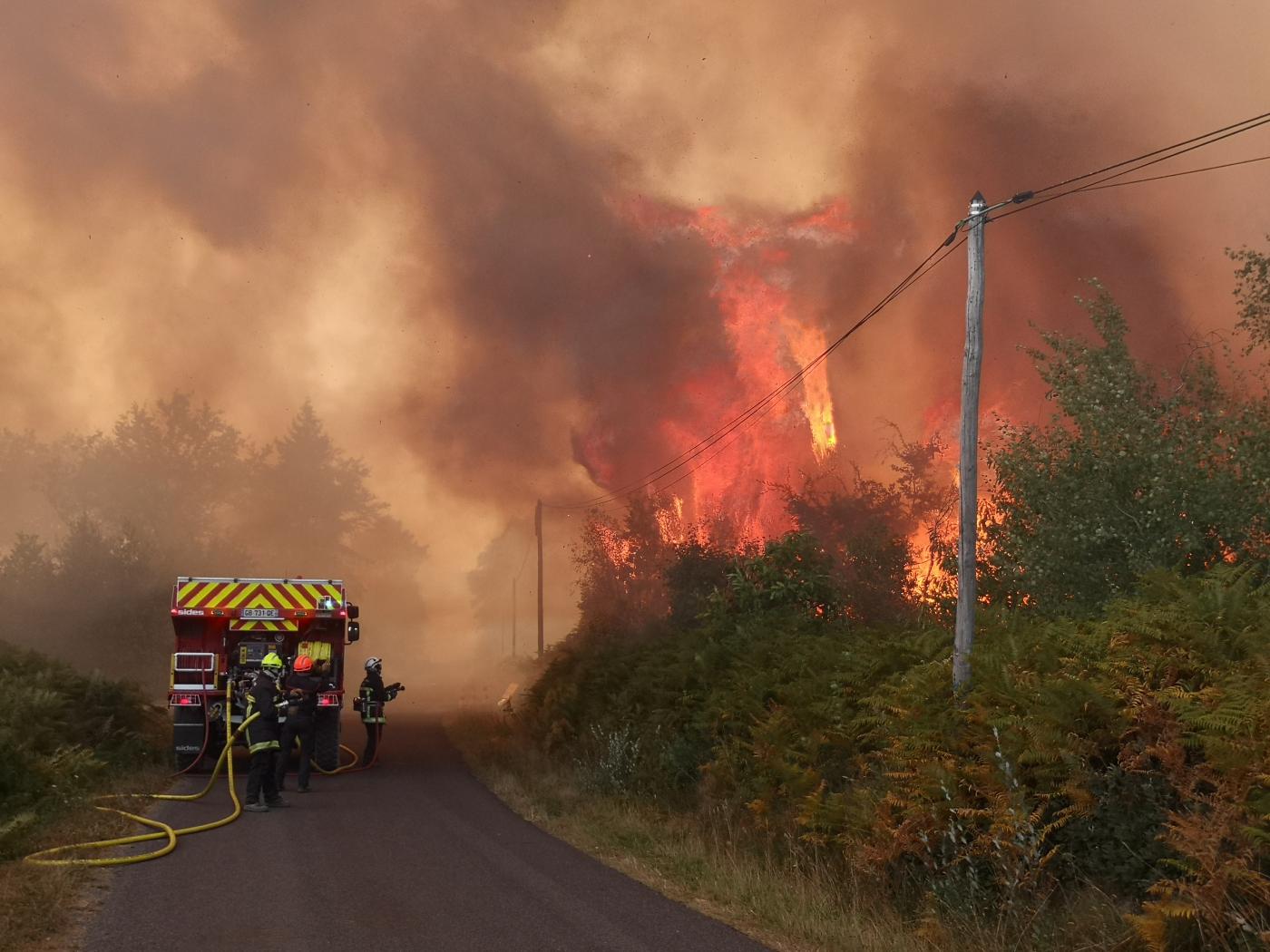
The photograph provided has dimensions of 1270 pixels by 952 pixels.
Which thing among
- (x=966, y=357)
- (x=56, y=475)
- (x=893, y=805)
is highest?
(x=56, y=475)

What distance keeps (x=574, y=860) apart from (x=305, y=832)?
11.5 feet

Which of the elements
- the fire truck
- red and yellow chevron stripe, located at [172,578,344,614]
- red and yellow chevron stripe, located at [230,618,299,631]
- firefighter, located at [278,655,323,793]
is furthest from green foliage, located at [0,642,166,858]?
firefighter, located at [278,655,323,793]

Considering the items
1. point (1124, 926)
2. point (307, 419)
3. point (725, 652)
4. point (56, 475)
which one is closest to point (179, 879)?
point (1124, 926)

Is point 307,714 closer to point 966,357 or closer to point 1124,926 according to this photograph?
point 966,357

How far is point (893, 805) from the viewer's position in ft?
35.4

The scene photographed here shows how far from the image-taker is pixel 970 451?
13492 mm

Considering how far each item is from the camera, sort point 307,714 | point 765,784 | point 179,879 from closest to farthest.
Answer: 1. point 179,879
2. point 765,784
3. point 307,714

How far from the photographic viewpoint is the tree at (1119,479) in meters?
17.0

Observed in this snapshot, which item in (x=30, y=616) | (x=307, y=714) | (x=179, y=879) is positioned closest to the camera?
(x=179, y=879)

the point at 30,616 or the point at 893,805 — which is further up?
the point at 30,616

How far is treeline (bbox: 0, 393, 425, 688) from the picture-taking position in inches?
1527

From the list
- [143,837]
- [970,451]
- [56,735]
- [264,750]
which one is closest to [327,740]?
[56,735]

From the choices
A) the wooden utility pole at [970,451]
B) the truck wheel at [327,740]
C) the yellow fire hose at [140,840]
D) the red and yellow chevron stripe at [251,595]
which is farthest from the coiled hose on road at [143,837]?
the wooden utility pole at [970,451]

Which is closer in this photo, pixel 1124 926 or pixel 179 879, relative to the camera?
pixel 1124 926
